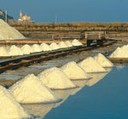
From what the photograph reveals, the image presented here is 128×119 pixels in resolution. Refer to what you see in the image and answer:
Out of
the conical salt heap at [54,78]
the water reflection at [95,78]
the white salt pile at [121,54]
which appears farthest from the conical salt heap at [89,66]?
the white salt pile at [121,54]

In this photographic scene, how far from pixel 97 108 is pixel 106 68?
31.1ft

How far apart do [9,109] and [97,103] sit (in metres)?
2.89

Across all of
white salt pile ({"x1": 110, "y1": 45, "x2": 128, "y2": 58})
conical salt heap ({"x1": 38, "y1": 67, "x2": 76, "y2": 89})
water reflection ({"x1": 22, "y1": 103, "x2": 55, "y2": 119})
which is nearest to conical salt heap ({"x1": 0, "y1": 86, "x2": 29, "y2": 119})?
water reflection ({"x1": 22, "y1": 103, "x2": 55, "y2": 119})

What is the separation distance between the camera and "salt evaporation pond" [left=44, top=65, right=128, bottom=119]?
9.49m

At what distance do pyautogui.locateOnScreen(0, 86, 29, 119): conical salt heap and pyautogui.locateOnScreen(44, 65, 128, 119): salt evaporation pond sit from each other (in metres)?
0.61

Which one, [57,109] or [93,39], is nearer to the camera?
[57,109]

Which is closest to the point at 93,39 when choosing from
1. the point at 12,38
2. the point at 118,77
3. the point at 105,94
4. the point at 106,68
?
the point at 12,38

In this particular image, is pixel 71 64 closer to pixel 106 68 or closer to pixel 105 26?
pixel 106 68

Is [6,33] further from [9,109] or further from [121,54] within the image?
[9,109]

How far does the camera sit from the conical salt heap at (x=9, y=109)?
27.9 ft

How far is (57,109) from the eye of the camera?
32.8 feet

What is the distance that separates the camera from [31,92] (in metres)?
10.5

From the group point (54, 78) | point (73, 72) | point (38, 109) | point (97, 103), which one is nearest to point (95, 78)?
point (73, 72)

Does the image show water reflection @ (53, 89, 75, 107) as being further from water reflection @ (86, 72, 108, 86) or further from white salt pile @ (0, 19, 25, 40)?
white salt pile @ (0, 19, 25, 40)
